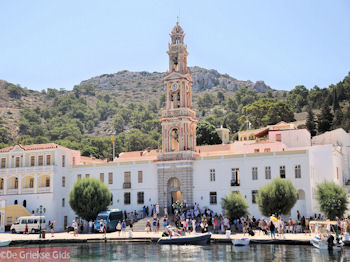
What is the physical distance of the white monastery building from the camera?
43.7m

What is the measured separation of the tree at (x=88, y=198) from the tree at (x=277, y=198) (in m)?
16.7

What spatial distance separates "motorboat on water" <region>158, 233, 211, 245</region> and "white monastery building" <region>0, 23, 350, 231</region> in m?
11.2

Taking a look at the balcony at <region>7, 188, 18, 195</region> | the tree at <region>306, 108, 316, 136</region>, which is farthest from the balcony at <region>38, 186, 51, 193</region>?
the tree at <region>306, 108, 316, 136</region>

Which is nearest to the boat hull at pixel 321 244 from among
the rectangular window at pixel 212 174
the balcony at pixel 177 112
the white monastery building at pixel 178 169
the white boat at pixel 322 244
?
the white boat at pixel 322 244

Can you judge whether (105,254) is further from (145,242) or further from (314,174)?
(314,174)

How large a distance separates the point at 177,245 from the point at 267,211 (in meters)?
9.56

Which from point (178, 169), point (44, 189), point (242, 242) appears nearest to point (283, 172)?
point (178, 169)

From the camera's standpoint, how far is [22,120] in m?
141

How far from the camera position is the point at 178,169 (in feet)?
156

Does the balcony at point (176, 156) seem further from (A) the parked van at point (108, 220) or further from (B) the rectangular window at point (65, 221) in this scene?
(B) the rectangular window at point (65, 221)

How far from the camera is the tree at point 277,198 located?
37.6 m

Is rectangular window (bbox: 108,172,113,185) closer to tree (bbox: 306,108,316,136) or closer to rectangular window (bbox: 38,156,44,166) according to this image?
rectangular window (bbox: 38,156,44,166)

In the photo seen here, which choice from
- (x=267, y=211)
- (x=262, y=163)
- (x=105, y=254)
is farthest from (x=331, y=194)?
(x=105, y=254)

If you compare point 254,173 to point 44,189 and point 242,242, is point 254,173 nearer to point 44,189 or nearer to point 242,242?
point 242,242
